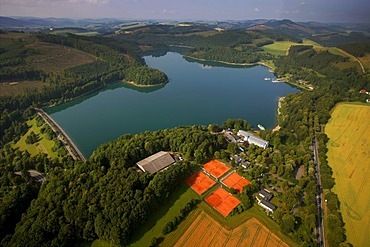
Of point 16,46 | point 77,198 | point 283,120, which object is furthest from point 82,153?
point 16,46

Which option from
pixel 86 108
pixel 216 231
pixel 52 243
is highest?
pixel 52 243

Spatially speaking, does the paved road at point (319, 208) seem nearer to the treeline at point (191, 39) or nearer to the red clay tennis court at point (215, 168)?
A: the red clay tennis court at point (215, 168)

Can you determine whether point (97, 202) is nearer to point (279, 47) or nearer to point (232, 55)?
point (232, 55)

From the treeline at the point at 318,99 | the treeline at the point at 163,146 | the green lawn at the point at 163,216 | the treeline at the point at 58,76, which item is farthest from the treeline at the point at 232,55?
the green lawn at the point at 163,216

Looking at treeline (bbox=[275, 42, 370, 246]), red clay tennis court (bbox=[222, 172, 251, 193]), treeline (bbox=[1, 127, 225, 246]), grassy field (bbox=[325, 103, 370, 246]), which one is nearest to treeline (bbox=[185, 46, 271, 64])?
treeline (bbox=[275, 42, 370, 246])

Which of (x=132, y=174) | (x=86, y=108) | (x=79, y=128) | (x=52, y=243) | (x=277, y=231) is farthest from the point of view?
(x=86, y=108)

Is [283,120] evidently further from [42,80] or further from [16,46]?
[16,46]

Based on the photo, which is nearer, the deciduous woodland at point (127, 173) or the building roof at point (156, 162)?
the deciduous woodland at point (127, 173)
